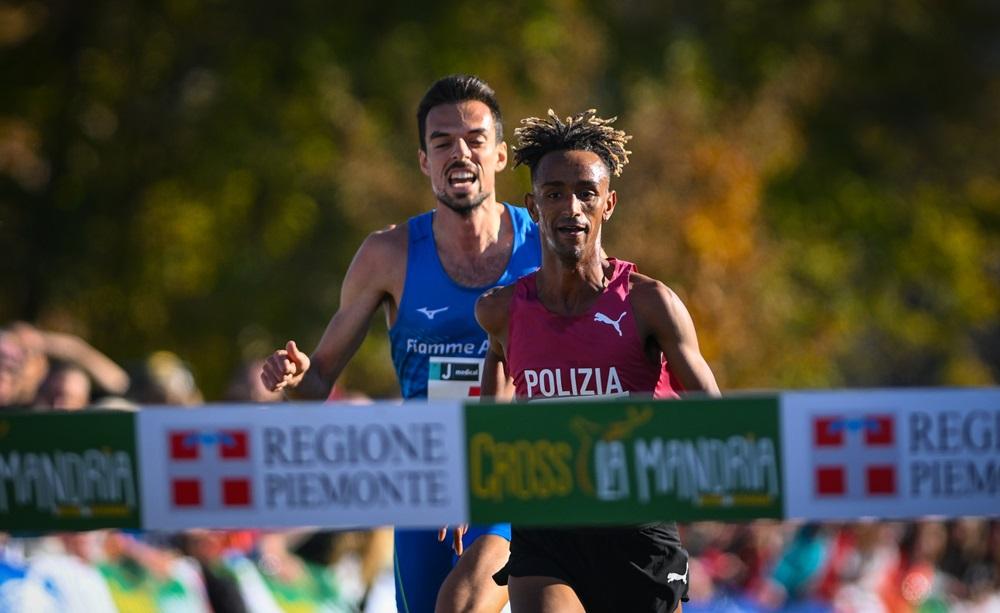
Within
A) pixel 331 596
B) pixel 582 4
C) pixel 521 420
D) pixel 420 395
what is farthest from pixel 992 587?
pixel 582 4

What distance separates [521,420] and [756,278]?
14.5 meters

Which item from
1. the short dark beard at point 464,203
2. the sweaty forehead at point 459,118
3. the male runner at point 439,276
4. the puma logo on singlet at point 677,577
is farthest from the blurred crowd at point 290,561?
the puma logo on singlet at point 677,577

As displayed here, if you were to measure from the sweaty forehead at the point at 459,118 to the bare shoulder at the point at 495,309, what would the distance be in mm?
890

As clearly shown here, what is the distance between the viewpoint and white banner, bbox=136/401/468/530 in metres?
5.24

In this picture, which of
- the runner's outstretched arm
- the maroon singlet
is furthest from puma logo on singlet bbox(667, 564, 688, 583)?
the runner's outstretched arm

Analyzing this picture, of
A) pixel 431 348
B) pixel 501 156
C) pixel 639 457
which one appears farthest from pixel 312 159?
pixel 639 457

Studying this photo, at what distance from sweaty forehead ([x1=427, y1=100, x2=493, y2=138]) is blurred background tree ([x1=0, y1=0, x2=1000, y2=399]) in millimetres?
10953

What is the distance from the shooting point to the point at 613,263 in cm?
570

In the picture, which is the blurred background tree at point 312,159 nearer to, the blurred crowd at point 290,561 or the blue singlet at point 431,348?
the blurred crowd at point 290,561

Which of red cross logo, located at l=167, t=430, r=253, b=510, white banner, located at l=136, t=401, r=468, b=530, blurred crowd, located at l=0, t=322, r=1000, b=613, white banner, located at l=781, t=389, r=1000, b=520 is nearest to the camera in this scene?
white banner, located at l=781, t=389, r=1000, b=520

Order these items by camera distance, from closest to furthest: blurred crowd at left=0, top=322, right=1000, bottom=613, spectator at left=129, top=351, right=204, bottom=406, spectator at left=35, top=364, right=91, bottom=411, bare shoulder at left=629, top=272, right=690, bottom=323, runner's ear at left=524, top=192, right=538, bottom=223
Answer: bare shoulder at left=629, top=272, right=690, bottom=323
runner's ear at left=524, top=192, right=538, bottom=223
blurred crowd at left=0, top=322, right=1000, bottom=613
spectator at left=35, top=364, right=91, bottom=411
spectator at left=129, top=351, right=204, bottom=406

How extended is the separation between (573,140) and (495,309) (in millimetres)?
651

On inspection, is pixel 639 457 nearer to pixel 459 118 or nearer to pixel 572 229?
pixel 572 229

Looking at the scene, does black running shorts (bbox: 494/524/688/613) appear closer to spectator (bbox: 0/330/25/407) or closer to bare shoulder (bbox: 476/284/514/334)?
bare shoulder (bbox: 476/284/514/334)
